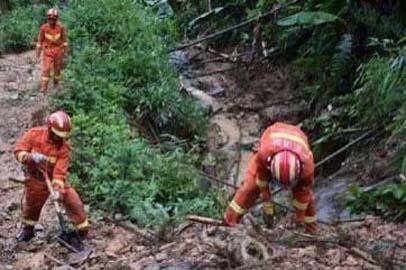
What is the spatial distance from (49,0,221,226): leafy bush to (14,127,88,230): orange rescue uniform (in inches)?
38.2

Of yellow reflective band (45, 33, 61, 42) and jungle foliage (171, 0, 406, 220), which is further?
yellow reflective band (45, 33, 61, 42)

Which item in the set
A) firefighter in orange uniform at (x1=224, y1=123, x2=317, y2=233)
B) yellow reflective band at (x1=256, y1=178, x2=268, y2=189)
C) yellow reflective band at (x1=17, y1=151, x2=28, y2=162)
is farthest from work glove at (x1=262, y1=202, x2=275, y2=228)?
yellow reflective band at (x1=17, y1=151, x2=28, y2=162)

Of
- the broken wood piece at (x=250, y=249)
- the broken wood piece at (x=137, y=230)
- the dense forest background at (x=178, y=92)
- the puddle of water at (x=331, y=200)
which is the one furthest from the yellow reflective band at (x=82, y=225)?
the puddle of water at (x=331, y=200)

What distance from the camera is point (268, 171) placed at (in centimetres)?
681

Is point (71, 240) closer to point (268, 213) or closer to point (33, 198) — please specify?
point (33, 198)

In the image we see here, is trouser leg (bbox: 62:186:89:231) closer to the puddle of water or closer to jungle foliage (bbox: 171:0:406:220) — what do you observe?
the puddle of water

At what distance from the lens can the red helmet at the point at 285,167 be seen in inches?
253

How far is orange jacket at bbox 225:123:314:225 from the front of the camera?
661 centimetres

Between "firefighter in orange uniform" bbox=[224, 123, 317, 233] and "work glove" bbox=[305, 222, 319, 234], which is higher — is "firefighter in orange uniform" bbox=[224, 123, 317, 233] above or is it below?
above

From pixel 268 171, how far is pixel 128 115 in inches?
233

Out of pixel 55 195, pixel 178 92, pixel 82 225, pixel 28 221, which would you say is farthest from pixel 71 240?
pixel 178 92

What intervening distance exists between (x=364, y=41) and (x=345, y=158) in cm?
304

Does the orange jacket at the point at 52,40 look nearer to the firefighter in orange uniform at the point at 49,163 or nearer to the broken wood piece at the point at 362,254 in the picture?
the firefighter in orange uniform at the point at 49,163

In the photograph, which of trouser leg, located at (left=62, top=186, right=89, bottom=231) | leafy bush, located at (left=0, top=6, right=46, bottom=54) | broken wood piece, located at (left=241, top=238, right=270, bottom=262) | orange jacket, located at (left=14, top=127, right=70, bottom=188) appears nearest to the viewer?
broken wood piece, located at (left=241, top=238, right=270, bottom=262)
